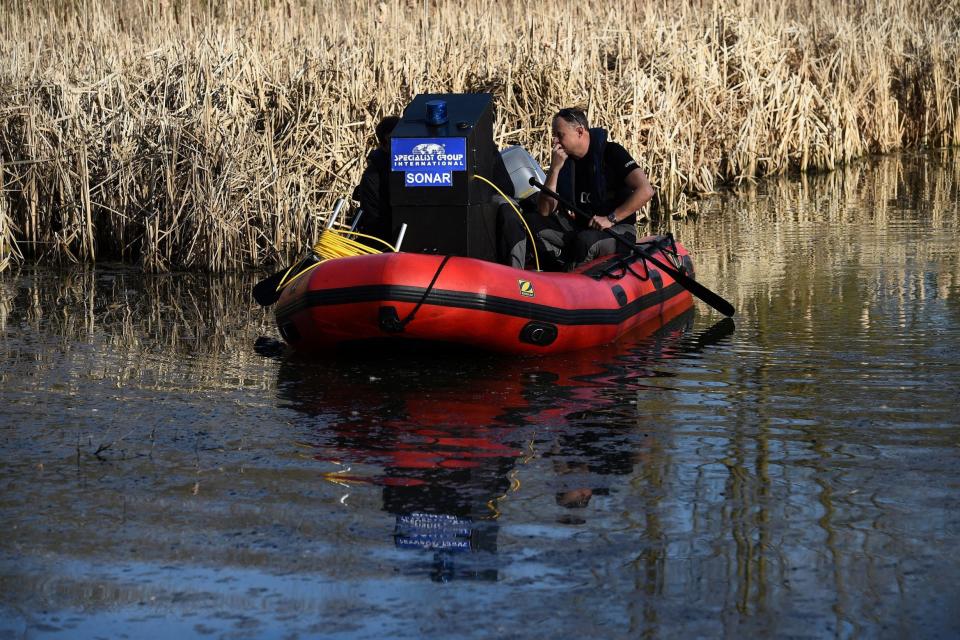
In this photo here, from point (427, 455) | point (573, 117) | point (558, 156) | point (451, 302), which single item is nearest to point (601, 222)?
point (558, 156)

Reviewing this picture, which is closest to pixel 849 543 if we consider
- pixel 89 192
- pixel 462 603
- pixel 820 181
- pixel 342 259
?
pixel 462 603

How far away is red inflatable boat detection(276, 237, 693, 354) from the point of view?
21.8 ft

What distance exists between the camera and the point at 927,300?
8.13m

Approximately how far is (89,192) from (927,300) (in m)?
5.78

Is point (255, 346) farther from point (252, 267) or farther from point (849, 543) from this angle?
point (849, 543)

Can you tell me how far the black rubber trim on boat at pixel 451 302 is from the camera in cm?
661

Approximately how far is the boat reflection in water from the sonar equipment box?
0.60 metres

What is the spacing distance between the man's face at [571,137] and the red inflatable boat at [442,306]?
36.6 inches

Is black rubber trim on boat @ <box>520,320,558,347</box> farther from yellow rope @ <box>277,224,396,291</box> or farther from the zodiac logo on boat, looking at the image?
yellow rope @ <box>277,224,396,291</box>

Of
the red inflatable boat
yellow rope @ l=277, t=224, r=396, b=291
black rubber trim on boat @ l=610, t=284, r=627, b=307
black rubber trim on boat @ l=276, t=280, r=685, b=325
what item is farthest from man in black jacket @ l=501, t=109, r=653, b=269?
yellow rope @ l=277, t=224, r=396, b=291

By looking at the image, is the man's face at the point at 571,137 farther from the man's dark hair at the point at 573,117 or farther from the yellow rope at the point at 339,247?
the yellow rope at the point at 339,247

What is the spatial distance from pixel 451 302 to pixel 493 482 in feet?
6.53

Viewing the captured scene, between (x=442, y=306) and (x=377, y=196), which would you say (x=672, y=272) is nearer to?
(x=377, y=196)

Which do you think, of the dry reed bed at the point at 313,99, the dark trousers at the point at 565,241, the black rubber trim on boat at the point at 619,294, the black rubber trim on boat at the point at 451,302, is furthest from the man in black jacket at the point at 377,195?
the dry reed bed at the point at 313,99
